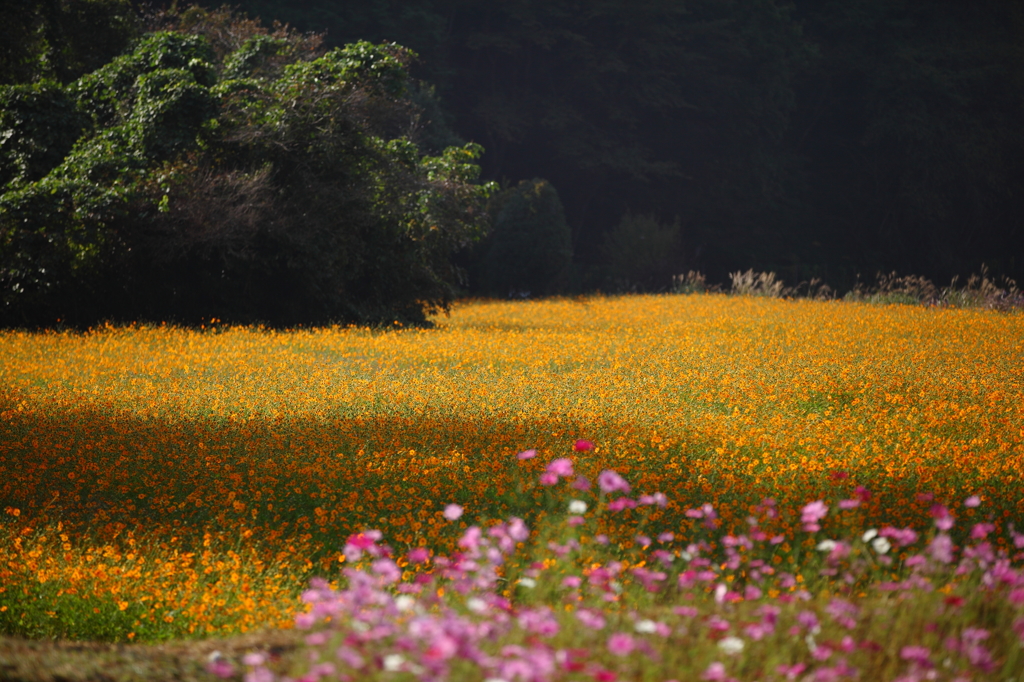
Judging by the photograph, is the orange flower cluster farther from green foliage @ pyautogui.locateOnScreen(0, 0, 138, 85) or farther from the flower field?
green foliage @ pyautogui.locateOnScreen(0, 0, 138, 85)

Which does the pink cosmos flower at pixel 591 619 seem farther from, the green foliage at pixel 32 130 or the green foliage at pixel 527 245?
the green foliage at pixel 527 245

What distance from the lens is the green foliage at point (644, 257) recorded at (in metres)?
30.8

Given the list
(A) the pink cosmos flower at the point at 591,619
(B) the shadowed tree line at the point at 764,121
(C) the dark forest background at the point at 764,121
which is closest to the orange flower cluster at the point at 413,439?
(A) the pink cosmos flower at the point at 591,619

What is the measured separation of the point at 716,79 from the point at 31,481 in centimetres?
3377

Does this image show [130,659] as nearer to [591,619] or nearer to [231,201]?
[591,619]

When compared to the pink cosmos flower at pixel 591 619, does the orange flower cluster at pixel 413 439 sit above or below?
below

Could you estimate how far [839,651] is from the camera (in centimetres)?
296

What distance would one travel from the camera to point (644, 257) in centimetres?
3086

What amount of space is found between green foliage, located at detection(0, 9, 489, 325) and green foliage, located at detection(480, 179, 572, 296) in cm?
759

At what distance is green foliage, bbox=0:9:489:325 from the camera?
604 inches

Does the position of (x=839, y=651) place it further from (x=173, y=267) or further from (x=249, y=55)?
(x=249, y=55)

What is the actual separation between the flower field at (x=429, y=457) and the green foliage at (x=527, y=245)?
577 inches

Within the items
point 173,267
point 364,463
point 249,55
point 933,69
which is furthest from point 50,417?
point 933,69

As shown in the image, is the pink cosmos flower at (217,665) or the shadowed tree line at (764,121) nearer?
the pink cosmos flower at (217,665)
